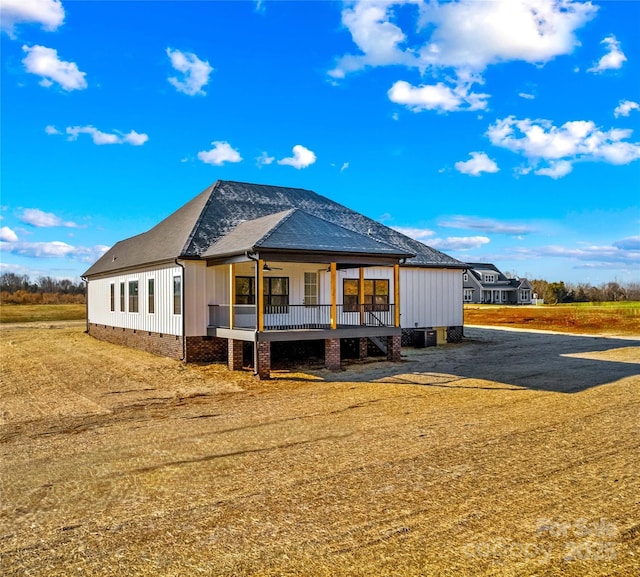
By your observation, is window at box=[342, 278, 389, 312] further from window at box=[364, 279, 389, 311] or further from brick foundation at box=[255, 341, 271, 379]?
brick foundation at box=[255, 341, 271, 379]

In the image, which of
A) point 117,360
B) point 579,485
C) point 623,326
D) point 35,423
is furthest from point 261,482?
point 623,326

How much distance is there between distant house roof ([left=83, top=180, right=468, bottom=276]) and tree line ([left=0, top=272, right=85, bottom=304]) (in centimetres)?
4612

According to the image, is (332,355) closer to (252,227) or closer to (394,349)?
(394,349)

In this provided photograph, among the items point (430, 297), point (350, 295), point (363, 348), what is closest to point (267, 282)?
point (350, 295)

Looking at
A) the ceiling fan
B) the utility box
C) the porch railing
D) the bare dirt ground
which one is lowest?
the bare dirt ground

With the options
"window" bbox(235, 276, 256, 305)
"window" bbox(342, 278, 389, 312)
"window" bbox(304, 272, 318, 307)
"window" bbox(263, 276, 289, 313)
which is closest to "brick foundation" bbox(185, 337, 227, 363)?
"window" bbox(235, 276, 256, 305)

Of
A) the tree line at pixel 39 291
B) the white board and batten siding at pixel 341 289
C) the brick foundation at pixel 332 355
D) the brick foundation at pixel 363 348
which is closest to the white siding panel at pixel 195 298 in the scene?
the white board and batten siding at pixel 341 289

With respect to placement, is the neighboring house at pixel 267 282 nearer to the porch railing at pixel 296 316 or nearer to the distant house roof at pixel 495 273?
the porch railing at pixel 296 316

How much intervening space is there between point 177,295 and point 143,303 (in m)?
3.86

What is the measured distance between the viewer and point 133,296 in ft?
74.4

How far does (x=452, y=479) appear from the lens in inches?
261

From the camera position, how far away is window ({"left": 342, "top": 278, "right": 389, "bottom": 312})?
21.1 m

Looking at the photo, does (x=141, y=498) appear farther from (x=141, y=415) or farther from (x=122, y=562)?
(x=141, y=415)

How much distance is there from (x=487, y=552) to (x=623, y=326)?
35375 millimetres
